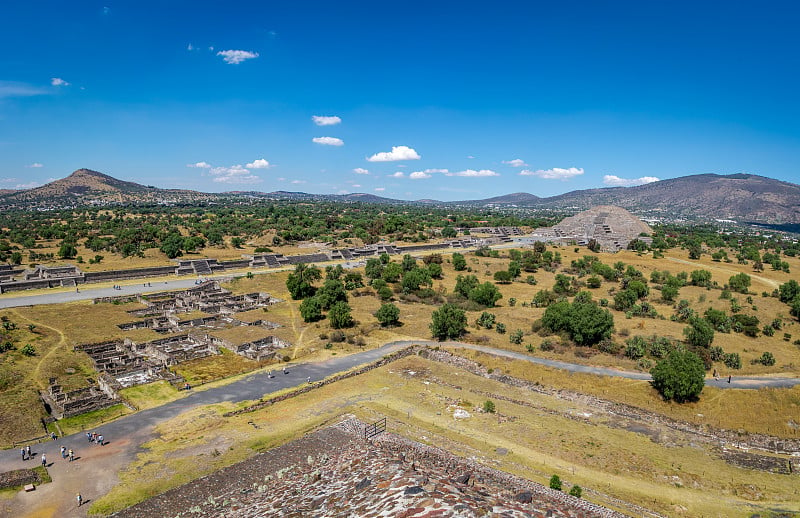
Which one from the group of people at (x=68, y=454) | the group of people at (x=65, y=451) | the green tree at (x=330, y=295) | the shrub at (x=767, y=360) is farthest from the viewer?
the green tree at (x=330, y=295)

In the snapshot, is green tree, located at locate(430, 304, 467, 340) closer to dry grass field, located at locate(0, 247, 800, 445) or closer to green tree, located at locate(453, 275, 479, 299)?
dry grass field, located at locate(0, 247, 800, 445)

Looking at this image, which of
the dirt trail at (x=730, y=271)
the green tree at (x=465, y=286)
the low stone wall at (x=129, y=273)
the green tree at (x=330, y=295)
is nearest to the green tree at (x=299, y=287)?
the green tree at (x=330, y=295)

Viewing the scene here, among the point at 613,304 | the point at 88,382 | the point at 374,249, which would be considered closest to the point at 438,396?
the point at 88,382

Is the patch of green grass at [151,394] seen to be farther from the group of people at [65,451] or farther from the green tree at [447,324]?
the green tree at [447,324]

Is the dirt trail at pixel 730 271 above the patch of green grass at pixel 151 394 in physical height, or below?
above

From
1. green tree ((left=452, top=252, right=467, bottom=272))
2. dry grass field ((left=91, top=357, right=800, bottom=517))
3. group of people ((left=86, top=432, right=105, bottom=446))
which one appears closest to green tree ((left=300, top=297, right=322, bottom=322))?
dry grass field ((left=91, top=357, right=800, bottom=517))

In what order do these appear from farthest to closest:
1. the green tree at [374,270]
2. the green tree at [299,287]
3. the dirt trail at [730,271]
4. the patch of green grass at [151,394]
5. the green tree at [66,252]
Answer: the green tree at [66,252], the dirt trail at [730,271], the green tree at [374,270], the green tree at [299,287], the patch of green grass at [151,394]

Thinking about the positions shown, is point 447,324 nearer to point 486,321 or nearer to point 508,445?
point 486,321
